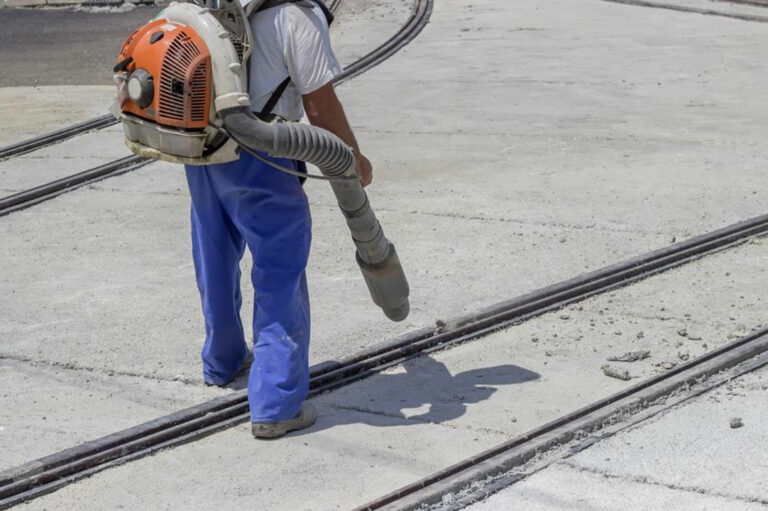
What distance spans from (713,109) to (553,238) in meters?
3.67

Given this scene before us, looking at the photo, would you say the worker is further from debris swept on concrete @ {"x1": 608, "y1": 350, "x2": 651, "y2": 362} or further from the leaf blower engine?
debris swept on concrete @ {"x1": 608, "y1": 350, "x2": 651, "y2": 362}

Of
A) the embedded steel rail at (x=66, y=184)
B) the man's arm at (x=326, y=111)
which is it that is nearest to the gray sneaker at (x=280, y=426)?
the man's arm at (x=326, y=111)

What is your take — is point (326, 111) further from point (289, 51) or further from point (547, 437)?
point (547, 437)

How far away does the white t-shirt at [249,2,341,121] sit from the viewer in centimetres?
446

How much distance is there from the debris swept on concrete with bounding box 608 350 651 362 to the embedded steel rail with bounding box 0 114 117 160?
583 cm

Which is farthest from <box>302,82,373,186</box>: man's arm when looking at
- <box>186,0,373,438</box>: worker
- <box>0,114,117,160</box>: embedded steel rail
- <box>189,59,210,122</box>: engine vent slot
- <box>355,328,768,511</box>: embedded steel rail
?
<box>0,114,117,160</box>: embedded steel rail

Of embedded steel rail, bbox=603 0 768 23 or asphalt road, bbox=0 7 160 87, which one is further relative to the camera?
embedded steel rail, bbox=603 0 768 23

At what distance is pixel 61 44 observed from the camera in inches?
606

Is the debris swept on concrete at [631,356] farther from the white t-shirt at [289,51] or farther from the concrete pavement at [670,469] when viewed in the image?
the white t-shirt at [289,51]

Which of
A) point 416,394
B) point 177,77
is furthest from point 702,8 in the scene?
point 177,77

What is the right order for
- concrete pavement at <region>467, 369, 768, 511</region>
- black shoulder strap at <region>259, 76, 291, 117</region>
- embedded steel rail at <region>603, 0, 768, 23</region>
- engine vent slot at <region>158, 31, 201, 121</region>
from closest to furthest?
concrete pavement at <region>467, 369, 768, 511</region>
engine vent slot at <region>158, 31, 201, 121</region>
black shoulder strap at <region>259, 76, 291, 117</region>
embedded steel rail at <region>603, 0, 768, 23</region>

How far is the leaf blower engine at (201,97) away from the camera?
4.35 metres

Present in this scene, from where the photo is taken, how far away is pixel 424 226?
7.55 metres

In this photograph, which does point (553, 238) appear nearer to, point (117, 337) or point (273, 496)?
point (117, 337)
